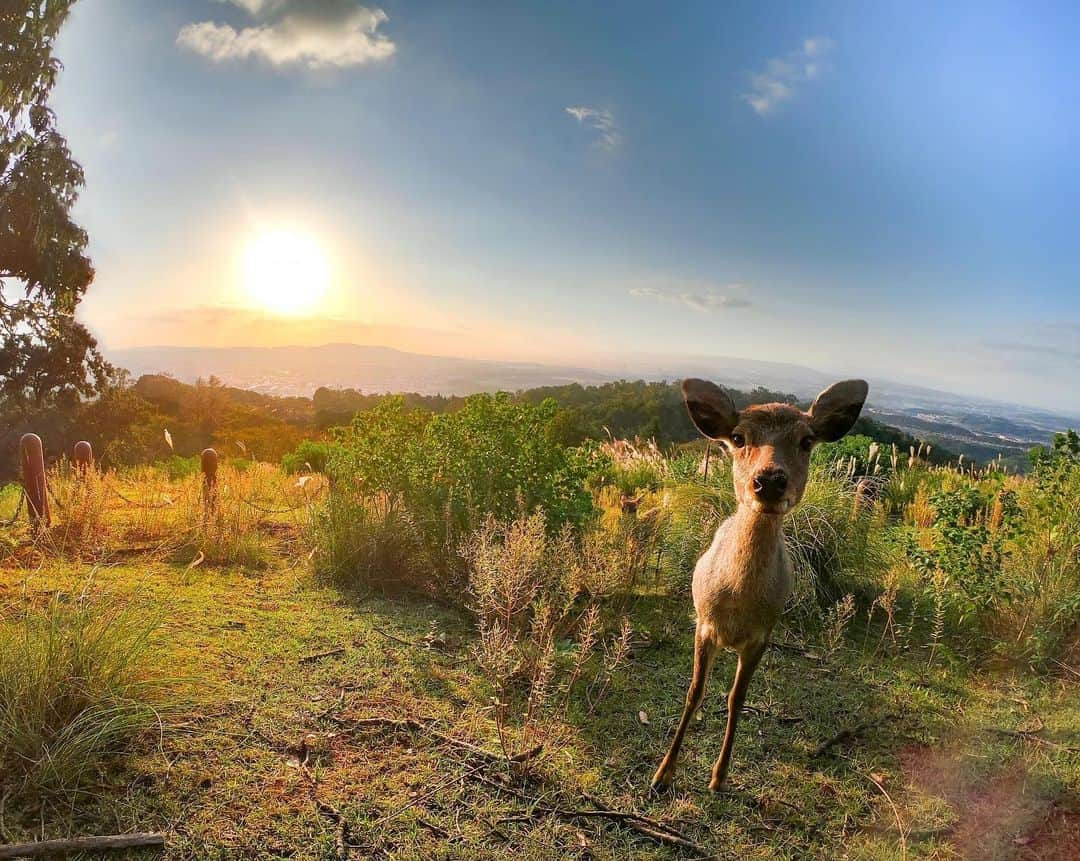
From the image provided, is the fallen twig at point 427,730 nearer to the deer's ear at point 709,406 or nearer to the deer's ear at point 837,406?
the deer's ear at point 709,406

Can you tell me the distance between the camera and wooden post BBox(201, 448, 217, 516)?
21.5 ft

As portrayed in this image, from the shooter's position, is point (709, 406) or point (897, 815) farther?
point (897, 815)

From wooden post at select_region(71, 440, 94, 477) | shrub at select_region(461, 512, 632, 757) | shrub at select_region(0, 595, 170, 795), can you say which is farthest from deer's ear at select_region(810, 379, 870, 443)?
wooden post at select_region(71, 440, 94, 477)

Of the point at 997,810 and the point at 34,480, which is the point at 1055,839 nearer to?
the point at 997,810

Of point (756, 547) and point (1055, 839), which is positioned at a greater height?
point (756, 547)

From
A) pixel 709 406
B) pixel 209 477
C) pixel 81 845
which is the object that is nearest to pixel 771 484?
pixel 709 406

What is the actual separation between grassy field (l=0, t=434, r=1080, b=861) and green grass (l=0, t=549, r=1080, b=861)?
13 millimetres

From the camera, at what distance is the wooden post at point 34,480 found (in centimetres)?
580

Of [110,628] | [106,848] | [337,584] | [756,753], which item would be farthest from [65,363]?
[756,753]

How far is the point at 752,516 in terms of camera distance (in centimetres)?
279

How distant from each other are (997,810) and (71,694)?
4.65 m

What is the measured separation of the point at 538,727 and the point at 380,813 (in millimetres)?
1067

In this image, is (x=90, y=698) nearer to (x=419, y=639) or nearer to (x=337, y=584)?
(x=419, y=639)

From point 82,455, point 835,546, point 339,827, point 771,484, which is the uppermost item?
point 771,484
